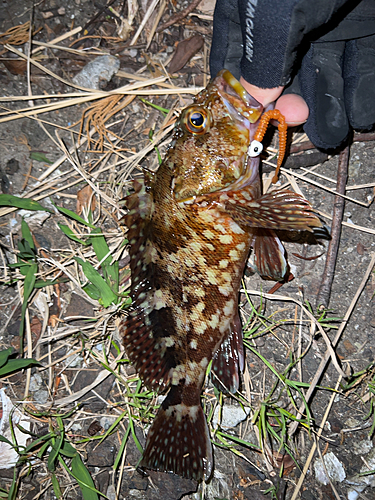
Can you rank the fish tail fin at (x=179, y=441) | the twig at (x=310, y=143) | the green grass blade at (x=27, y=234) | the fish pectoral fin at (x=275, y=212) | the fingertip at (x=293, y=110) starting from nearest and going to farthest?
the fish pectoral fin at (x=275, y=212)
the fish tail fin at (x=179, y=441)
the fingertip at (x=293, y=110)
the twig at (x=310, y=143)
the green grass blade at (x=27, y=234)

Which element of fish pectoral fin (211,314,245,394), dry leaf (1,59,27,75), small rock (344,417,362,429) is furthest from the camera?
dry leaf (1,59,27,75)

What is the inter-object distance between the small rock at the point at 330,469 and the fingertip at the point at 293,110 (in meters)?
2.63

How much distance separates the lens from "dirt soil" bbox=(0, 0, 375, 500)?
2.74 m

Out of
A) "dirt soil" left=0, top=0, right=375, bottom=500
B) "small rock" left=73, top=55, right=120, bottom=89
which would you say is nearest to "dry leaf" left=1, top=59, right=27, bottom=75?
"dirt soil" left=0, top=0, right=375, bottom=500

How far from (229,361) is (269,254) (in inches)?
33.1

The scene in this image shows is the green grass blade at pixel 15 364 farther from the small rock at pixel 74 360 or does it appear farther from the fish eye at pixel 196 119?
the fish eye at pixel 196 119

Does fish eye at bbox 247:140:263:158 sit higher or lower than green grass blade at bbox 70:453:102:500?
higher

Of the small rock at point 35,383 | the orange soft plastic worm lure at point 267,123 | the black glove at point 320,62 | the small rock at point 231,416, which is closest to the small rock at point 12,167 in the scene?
the small rock at point 35,383

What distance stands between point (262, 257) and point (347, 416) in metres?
1.50

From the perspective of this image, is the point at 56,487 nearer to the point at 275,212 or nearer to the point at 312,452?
the point at 312,452

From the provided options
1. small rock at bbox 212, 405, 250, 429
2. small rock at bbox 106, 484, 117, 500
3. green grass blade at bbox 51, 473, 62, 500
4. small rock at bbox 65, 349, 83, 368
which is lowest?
small rock at bbox 106, 484, 117, 500

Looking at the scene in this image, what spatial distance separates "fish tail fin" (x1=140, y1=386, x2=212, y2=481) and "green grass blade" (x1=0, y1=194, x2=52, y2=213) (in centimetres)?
190

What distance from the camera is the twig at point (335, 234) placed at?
2785 mm

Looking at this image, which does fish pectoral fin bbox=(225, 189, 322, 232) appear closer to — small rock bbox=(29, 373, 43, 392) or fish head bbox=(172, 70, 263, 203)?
fish head bbox=(172, 70, 263, 203)
